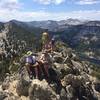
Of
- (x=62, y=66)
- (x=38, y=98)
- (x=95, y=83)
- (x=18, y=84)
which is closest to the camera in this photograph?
(x=38, y=98)

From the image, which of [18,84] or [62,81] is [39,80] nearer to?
[18,84]

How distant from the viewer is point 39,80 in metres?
32.4

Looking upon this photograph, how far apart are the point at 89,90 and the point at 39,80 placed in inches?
354

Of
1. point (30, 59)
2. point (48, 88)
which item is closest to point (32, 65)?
point (30, 59)

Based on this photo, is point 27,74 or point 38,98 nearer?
point 38,98

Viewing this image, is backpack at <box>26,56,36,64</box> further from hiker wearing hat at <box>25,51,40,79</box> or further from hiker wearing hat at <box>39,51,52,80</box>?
hiker wearing hat at <box>39,51,52,80</box>

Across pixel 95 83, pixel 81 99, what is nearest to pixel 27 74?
pixel 81 99

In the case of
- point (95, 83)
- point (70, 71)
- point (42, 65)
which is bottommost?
point (95, 83)

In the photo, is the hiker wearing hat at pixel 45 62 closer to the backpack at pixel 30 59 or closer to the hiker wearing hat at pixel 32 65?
the hiker wearing hat at pixel 32 65

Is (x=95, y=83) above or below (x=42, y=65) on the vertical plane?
below

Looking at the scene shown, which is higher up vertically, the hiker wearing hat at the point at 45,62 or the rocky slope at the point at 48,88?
the hiker wearing hat at the point at 45,62

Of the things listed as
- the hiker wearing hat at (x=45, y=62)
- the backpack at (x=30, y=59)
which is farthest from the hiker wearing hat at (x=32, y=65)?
the hiker wearing hat at (x=45, y=62)

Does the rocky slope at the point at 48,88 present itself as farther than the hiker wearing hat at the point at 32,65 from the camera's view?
No

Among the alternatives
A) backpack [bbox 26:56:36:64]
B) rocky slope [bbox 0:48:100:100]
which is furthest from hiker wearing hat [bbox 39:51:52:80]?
rocky slope [bbox 0:48:100:100]
